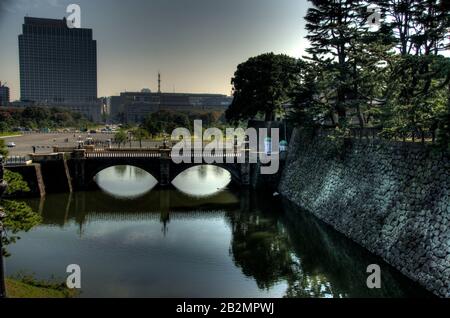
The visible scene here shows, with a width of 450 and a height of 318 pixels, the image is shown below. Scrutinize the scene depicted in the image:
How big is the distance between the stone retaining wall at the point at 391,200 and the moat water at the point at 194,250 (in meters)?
1.04

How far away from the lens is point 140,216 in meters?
40.8

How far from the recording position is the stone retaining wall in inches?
869

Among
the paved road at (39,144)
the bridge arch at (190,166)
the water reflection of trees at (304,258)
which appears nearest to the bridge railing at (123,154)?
the bridge arch at (190,166)

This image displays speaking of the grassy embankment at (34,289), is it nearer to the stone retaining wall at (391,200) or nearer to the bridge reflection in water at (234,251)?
the bridge reflection in water at (234,251)

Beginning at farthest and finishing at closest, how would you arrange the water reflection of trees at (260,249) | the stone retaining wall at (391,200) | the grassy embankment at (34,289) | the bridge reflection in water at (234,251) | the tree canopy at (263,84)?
the tree canopy at (263,84)
the water reflection of trees at (260,249)
the bridge reflection in water at (234,251)
the stone retaining wall at (391,200)
the grassy embankment at (34,289)

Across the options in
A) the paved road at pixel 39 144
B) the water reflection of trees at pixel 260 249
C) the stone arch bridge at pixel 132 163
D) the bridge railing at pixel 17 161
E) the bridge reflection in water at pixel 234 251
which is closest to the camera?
the bridge reflection in water at pixel 234 251

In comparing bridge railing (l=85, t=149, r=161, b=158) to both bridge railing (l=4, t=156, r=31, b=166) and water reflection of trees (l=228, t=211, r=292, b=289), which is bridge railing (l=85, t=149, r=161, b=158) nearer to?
bridge railing (l=4, t=156, r=31, b=166)

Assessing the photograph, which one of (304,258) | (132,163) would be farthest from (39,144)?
(304,258)

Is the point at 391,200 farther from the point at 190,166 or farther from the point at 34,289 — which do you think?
the point at 190,166

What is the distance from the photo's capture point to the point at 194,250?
30.3m

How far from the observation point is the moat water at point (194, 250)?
2381cm

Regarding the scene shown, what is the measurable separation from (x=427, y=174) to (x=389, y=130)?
5.45 meters

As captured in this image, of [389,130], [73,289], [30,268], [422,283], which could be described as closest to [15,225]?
[73,289]

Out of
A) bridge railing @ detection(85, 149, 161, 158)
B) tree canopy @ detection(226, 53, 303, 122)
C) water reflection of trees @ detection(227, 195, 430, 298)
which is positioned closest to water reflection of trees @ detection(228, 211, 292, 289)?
water reflection of trees @ detection(227, 195, 430, 298)
